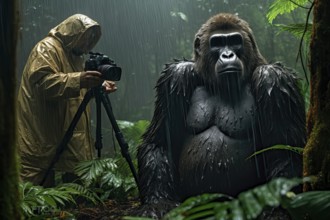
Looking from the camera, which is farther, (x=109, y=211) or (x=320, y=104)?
(x=109, y=211)

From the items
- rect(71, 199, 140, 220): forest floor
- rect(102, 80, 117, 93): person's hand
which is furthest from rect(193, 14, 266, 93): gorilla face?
rect(102, 80, 117, 93): person's hand

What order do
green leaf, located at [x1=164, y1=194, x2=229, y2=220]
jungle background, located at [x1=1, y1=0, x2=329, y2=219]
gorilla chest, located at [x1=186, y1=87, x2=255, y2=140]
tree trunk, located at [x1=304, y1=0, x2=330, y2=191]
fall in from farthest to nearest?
jungle background, located at [x1=1, y1=0, x2=329, y2=219]
gorilla chest, located at [x1=186, y1=87, x2=255, y2=140]
tree trunk, located at [x1=304, y1=0, x2=330, y2=191]
green leaf, located at [x1=164, y1=194, x2=229, y2=220]

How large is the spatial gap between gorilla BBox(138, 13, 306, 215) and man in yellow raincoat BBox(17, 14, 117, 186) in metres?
1.25

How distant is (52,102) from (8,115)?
3569 millimetres

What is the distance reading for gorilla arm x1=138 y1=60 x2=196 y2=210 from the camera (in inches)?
130

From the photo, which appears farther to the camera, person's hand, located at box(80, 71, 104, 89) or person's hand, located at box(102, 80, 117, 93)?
person's hand, located at box(102, 80, 117, 93)

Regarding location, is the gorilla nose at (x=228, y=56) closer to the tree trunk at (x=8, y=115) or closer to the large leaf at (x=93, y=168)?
the large leaf at (x=93, y=168)

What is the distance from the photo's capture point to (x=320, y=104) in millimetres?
1853

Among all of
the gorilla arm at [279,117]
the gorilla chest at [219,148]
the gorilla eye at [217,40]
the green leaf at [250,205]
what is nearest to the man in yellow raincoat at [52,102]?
the gorilla eye at [217,40]

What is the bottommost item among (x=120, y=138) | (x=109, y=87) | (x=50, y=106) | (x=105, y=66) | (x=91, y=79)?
(x=120, y=138)

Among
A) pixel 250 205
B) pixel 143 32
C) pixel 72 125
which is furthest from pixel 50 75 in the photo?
pixel 143 32

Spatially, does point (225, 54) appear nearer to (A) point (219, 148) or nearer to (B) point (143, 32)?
(A) point (219, 148)

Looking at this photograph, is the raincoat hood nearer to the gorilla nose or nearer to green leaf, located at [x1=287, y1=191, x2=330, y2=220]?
the gorilla nose

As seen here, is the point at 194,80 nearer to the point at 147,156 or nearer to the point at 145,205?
the point at 147,156
